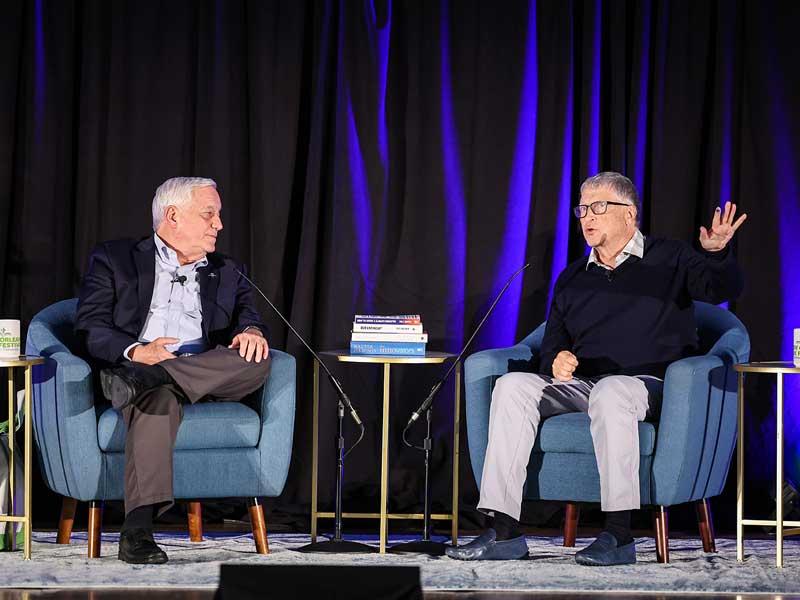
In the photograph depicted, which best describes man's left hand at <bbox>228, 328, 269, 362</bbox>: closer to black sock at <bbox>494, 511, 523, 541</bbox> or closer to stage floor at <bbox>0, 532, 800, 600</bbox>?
stage floor at <bbox>0, 532, 800, 600</bbox>

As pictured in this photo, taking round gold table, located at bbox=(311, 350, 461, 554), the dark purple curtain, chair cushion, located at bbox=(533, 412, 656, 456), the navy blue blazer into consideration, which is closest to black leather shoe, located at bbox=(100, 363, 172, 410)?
the navy blue blazer

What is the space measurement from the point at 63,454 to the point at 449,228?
6.14 ft

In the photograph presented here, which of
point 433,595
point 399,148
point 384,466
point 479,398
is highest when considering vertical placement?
point 399,148

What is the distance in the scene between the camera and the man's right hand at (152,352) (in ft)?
12.6

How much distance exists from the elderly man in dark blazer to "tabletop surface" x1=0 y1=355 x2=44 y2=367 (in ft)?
0.76

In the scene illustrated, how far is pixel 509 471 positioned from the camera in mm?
3797

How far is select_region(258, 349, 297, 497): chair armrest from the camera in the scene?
3873 millimetres

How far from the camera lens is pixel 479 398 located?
13.3 feet

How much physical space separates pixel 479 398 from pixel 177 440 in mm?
1043

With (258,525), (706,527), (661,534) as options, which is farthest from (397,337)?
(706,527)

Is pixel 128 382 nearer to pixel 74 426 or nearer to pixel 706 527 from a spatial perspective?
pixel 74 426

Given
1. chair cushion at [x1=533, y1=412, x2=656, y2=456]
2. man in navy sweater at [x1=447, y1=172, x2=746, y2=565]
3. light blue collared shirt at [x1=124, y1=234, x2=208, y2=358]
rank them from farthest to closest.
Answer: light blue collared shirt at [x1=124, y1=234, x2=208, y2=358] < chair cushion at [x1=533, y1=412, x2=656, y2=456] < man in navy sweater at [x1=447, y1=172, x2=746, y2=565]

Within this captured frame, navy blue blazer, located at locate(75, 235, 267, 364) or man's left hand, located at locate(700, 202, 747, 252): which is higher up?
man's left hand, located at locate(700, 202, 747, 252)

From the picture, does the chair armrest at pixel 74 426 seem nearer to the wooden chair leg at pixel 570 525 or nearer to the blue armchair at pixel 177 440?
the blue armchair at pixel 177 440
